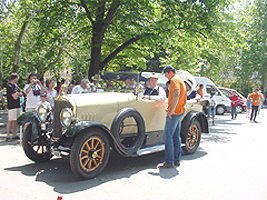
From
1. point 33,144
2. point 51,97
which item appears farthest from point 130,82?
point 51,97

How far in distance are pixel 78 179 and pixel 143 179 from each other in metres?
1.17

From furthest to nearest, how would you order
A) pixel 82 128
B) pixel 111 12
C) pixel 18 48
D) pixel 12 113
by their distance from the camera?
pixel 18 48 < pixel 111 12 < pixel 12 113 < pixel 82 128

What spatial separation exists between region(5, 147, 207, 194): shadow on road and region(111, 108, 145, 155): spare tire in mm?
450

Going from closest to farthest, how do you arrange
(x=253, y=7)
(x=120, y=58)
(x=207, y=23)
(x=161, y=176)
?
1. (x=161, y=176)
2. (x=207, y=23)
3. (x=120, y=58)
4. (x=253, y=7)

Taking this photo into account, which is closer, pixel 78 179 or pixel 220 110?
pixel 78 179

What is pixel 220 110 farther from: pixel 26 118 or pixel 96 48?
pixel 26 118

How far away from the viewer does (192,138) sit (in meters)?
7.65

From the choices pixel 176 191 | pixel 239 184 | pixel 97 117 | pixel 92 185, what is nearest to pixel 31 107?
pixel 97 117

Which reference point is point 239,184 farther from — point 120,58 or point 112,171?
point 120,58

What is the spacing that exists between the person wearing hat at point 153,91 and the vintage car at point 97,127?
0.13m

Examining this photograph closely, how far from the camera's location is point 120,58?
54.5ft

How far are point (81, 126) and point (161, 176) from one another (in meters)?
1.83

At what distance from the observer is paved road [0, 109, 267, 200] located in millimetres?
4734

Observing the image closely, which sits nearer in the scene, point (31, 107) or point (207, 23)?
point (31, 107)
